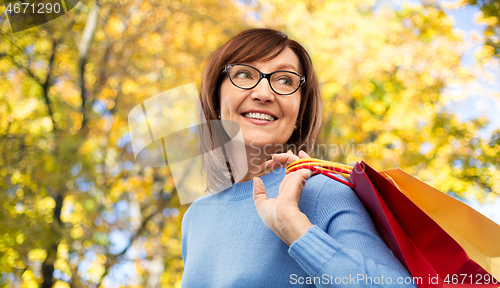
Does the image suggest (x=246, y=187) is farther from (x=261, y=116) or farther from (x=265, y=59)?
(x=265, y=59)

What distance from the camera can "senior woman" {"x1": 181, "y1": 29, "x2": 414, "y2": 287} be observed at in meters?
0.91

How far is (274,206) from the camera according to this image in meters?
1.03

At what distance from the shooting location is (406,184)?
1.06 m

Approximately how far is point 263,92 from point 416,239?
2.60ft

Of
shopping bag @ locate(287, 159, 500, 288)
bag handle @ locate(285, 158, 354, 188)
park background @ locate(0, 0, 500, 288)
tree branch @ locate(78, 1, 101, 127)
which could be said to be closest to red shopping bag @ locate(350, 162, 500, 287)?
shopping bag @ locate(287, 159, 500, 288)

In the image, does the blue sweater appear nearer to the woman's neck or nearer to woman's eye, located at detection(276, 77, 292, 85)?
the woman's neck

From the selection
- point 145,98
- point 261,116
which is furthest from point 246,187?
point 145,98

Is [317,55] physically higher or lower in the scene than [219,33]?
lower

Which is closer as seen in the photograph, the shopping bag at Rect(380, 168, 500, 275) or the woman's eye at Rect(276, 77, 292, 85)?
the shopping bag at Rect(380, 168, 500, 275)

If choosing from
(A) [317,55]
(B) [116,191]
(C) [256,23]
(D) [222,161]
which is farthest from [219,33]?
(D) [222,161]

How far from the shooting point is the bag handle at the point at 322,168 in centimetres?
115

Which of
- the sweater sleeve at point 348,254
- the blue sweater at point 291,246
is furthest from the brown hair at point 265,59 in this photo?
the sweater sleeve at point 348,254

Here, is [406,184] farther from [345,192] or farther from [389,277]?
[389,277]

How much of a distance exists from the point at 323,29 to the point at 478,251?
564 cm
